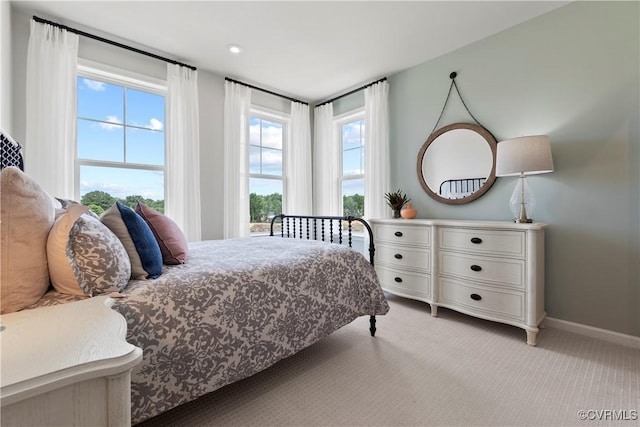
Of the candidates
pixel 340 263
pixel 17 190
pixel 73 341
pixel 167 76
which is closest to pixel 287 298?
pixel 340 263

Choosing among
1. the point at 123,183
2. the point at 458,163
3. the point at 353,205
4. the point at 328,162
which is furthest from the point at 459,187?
the point at 123,183

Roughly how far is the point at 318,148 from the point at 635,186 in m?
3.35

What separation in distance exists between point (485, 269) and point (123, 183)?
11.5ft

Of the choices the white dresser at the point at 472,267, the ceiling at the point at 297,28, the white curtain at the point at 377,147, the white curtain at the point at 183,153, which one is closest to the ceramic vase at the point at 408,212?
the white dresser at the point at 472,267

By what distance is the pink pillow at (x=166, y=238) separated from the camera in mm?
1589

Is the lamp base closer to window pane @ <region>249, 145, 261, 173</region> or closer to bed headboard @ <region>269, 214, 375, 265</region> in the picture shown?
bed headboard @ <region>269, 214, 375, 265</region>

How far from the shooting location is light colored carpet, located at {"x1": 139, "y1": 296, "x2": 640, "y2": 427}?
4.53 ft

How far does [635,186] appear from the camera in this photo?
6.72ft

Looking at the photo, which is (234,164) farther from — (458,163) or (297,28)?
(458,163)

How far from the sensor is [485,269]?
234 centimetres

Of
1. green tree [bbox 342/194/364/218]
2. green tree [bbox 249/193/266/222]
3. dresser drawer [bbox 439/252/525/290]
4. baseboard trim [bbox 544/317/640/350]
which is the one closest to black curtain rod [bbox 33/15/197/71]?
green tree [bbox 249/193/266/222]

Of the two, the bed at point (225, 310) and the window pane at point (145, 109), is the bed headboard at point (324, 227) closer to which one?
the bed at point (225, 310)

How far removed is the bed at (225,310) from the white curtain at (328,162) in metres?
2.14

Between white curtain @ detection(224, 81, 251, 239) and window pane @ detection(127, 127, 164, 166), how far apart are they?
70 centimetres
